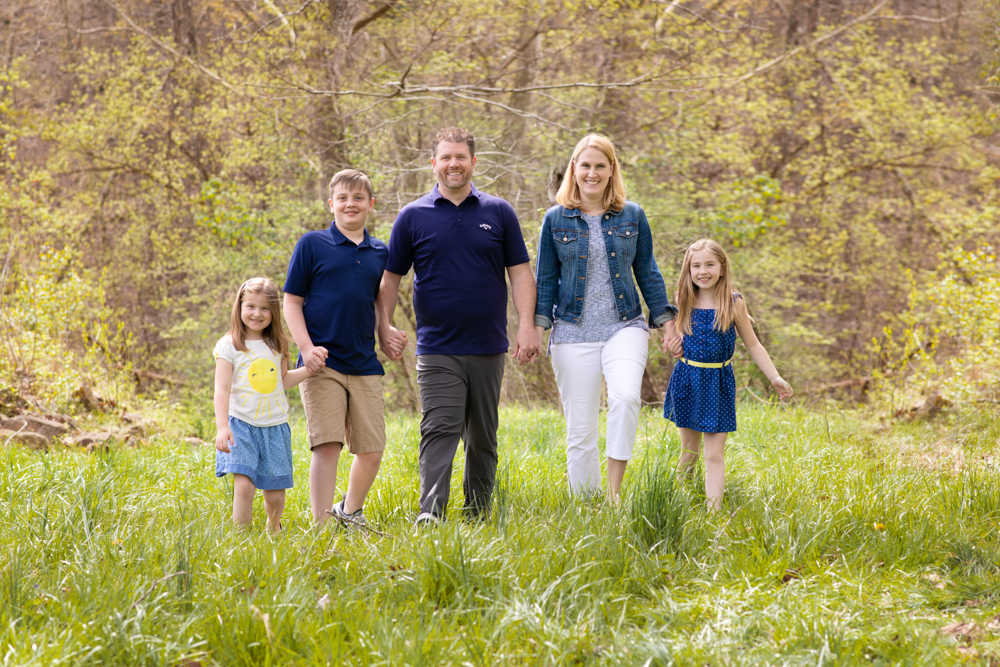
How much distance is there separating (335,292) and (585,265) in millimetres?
1240

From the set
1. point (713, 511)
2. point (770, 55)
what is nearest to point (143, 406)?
point (713, 511)

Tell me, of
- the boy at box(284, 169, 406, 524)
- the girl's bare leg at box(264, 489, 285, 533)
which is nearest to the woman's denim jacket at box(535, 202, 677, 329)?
the boy at box(284, 169, 406, 524)

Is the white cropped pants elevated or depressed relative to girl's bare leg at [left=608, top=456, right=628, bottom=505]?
elevated

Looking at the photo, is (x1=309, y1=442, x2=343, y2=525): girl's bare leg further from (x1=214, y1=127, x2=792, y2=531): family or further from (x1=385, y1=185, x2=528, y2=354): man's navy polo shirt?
(x1=385, y1=185, x2=528, y2=354): man's navy polo shirt

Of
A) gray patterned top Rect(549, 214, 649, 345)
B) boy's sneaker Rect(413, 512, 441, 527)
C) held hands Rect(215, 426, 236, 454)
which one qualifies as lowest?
boy's sneaker Rect(413, 512, 441, 527)

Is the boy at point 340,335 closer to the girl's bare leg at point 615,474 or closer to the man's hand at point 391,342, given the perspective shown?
the man's hand at point 391,342

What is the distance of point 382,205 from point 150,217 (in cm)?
691

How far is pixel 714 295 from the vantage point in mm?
4277

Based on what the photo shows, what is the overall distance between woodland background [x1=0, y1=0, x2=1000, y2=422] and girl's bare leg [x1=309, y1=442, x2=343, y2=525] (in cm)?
569

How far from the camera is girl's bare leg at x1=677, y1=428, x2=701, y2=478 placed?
14.1 ft

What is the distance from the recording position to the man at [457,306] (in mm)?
3990

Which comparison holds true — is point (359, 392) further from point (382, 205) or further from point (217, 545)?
point (382, 205)

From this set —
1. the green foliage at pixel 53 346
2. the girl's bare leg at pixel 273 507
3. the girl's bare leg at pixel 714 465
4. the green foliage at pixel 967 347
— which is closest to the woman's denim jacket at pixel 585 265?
the girl's bare leg at pixel 714 465

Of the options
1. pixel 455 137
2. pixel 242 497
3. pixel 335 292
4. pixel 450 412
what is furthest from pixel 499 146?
pixel 242 497
